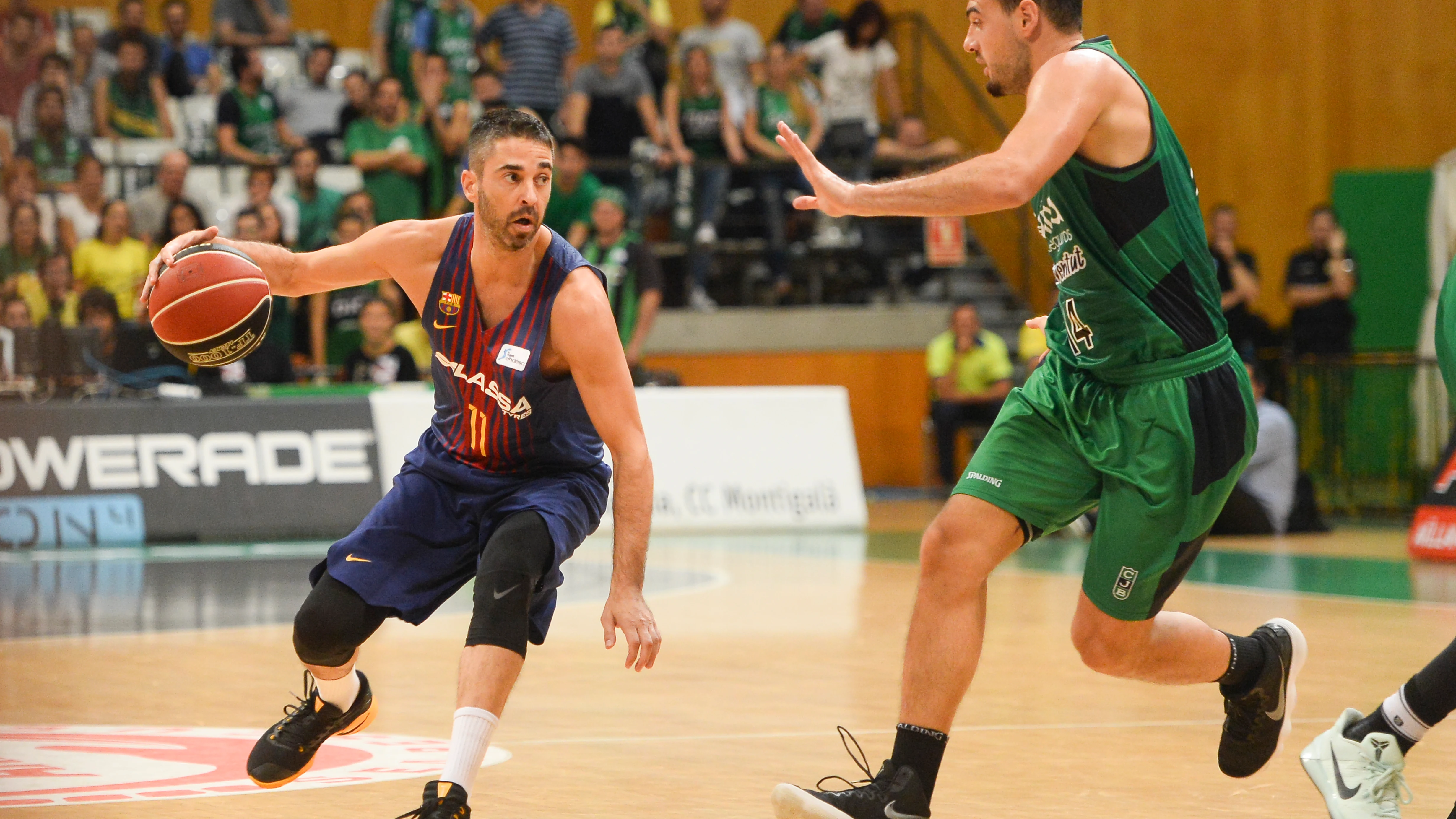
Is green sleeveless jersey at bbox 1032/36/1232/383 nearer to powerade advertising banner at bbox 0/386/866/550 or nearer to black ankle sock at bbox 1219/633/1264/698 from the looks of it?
black ankle sock at bbox 1219/633/1264/698

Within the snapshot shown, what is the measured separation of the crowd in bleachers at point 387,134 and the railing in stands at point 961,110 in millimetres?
1430

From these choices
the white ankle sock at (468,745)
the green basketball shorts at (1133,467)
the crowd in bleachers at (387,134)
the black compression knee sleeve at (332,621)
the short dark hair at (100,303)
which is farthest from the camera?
the crowd in bleachers at (387,134)

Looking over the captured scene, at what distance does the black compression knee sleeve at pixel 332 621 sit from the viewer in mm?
4484

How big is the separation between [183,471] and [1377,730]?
916cm

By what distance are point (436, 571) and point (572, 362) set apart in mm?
667

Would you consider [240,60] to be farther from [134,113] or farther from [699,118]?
[699,118]

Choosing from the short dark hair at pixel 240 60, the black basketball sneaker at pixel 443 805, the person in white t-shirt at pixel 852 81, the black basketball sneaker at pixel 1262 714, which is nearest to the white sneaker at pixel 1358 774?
the black basketball sneaker at pixel 1262 714

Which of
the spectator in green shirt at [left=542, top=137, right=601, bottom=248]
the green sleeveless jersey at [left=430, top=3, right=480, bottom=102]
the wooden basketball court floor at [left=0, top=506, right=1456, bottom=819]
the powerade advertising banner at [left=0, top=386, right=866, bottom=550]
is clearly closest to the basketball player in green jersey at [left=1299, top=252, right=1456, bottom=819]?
the wooden basketball court floor at [left=0, top=506, right=1456, bottom=819]

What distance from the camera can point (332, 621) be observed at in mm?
4484

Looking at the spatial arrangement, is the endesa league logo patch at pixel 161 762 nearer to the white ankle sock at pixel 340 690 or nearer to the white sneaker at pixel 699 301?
the white ankle sock at pixel 340 690

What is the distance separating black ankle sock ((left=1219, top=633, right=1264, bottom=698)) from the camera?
468 cm

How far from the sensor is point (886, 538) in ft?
41.2

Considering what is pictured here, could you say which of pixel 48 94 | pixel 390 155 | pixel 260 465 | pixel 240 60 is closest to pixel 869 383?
pixel 390 155

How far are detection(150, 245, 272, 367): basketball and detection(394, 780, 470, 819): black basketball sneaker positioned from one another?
4.74 feet
